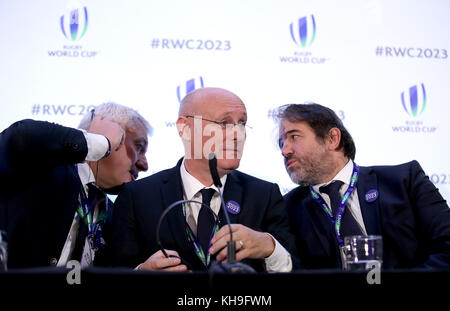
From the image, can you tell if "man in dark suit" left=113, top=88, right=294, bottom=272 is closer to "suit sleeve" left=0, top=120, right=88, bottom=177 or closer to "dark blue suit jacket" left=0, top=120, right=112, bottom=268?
"dark blue suit jacket" left=0, top=120, right=112, bottom=268

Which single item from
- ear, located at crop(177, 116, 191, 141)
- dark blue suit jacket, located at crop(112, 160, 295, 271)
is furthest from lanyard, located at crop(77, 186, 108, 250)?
ear, located at crop(177, 116, 191, 141)

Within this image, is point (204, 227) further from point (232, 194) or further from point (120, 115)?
point (120, 115)

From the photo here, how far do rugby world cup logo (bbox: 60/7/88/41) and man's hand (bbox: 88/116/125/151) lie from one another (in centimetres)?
106

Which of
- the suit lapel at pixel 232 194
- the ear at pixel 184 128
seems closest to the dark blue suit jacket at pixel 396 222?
the suit lapel at pixel 232 194

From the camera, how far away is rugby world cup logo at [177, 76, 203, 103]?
3645 millimetres

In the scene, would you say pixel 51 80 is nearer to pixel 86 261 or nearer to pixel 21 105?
pixel 21 105

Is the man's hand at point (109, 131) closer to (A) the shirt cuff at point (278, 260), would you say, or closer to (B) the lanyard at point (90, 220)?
(B) the lanyard at point (90, 220)

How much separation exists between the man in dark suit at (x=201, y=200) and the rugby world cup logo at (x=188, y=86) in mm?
743

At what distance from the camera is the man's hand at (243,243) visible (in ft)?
6.29

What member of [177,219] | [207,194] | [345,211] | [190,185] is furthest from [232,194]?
[345,211]

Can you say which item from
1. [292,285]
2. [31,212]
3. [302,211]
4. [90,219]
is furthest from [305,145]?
[292,285]

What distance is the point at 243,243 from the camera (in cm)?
203

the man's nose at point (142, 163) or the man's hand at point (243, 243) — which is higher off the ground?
the man's nose at point (142, 163)
